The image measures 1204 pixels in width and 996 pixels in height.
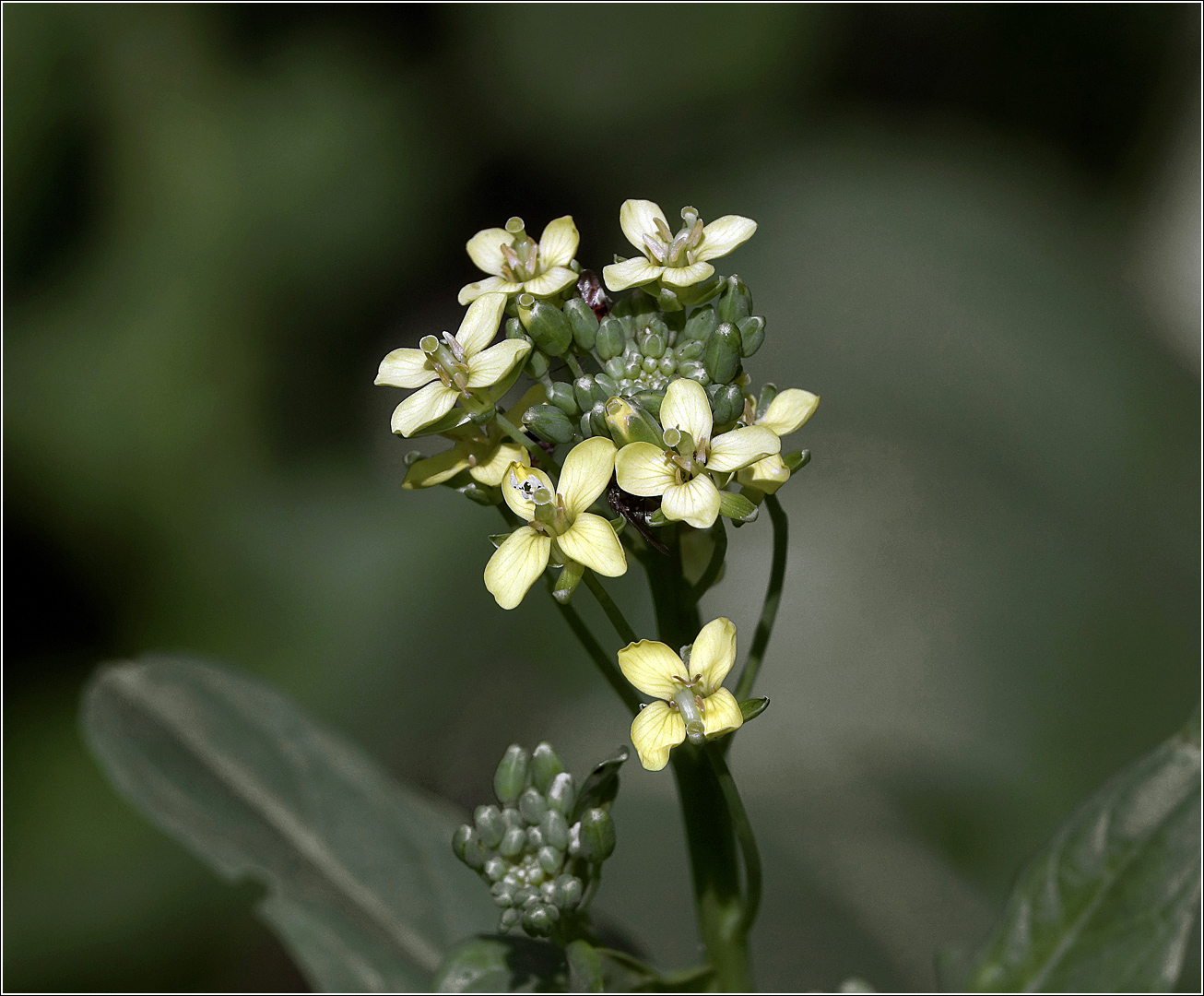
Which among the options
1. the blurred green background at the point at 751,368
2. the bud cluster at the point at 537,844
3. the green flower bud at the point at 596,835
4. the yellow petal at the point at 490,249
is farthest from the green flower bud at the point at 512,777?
the blurred green background at the point at 751,368

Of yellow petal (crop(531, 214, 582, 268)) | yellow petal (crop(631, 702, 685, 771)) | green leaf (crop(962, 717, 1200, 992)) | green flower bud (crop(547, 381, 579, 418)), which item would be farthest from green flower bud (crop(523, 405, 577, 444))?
green leaf (crop(962, 717, 1200, 992))

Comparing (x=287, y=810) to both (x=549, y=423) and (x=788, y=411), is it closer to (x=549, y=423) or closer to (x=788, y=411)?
(x=549, y=423)

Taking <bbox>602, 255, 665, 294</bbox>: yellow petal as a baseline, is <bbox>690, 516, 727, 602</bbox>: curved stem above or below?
below

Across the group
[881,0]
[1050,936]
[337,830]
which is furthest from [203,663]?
[881,0]

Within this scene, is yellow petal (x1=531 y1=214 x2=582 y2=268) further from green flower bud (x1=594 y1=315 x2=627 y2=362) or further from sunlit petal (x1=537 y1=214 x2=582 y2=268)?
green flower bud (x1=594 y1=315 x2=627 y2=362)

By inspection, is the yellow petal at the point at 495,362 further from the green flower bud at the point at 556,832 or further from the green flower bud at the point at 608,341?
the green flower bud at the point at 556,832

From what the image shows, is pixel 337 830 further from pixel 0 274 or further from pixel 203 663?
pixel 0 274

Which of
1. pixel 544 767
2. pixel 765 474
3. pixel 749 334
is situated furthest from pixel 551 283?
pixel 544 767
